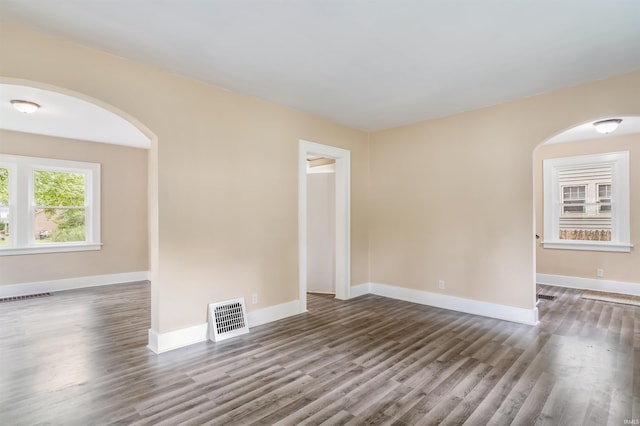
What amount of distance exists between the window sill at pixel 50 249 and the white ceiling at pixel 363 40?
4.70 m

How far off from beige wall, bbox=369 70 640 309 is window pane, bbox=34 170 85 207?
5.68 meters

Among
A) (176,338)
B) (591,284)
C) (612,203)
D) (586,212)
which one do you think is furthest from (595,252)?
(176,338)

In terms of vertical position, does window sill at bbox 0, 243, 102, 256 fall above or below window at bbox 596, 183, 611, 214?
below

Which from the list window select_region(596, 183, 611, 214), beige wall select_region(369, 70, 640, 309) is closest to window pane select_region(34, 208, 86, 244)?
beige wall select_region(369, 70, 640, 309)

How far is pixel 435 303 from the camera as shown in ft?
15.6

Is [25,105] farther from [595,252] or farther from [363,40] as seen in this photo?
[595,252]

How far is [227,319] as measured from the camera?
358cm

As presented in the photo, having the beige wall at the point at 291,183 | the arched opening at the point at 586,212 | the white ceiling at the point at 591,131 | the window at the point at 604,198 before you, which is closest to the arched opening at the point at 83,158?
the beige wall at the point at 291,183

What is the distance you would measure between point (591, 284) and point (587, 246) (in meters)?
0.70

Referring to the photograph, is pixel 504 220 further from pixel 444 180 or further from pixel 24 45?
pixel 24 45

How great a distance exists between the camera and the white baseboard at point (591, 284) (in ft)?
17.7

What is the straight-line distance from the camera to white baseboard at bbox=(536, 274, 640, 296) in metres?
5.40

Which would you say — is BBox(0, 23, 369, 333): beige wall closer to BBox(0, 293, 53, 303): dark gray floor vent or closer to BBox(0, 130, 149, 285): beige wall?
BBox(0, 293, 53, 303): dark gray floor vent

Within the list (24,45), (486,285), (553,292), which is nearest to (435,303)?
(486,285)
